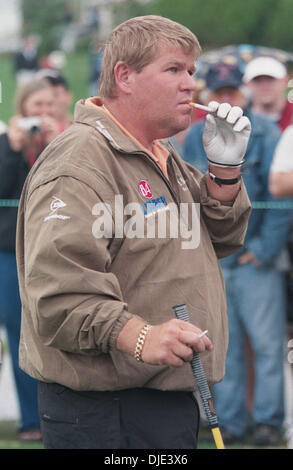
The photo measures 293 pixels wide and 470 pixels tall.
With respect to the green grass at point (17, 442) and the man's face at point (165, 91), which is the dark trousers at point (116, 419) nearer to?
the man's face at point (165, 91)

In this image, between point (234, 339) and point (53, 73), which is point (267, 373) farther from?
point (53, 73)

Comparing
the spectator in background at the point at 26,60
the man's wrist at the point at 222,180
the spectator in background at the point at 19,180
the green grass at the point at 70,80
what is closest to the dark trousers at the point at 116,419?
the man's wrist at the point at 222,180

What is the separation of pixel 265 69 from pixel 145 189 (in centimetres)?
385

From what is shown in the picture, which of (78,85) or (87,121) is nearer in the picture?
(87,121)

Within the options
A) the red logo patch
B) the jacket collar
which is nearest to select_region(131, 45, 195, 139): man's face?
the jacket collar

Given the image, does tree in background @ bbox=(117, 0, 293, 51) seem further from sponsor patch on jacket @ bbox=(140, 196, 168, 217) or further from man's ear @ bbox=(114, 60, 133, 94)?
sponsor patch on jacket @ bbox=(140, 196, 168, 217)

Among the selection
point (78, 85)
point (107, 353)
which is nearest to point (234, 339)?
point (107, 353)

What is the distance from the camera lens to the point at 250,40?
43.1 metres

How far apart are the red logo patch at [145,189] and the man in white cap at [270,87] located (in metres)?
3.75

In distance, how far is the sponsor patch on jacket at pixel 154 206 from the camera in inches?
109

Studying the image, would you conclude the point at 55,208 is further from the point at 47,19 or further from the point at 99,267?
the point at 47,19
